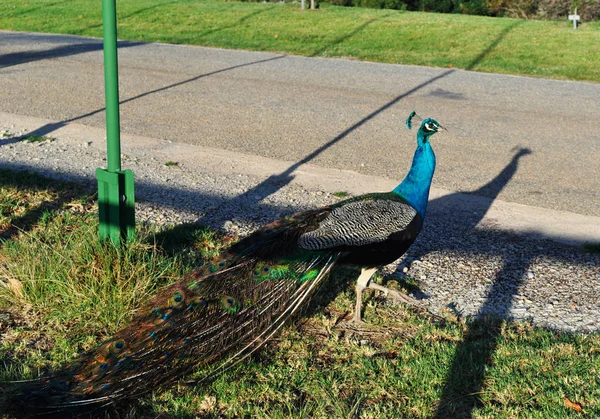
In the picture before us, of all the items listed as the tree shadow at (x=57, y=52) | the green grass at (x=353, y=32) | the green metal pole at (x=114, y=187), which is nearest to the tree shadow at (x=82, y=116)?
the green grass at (x=353, y=32)

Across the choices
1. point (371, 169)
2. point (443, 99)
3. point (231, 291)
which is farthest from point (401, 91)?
point (231, 291)

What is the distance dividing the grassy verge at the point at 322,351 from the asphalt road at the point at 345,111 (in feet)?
9.49

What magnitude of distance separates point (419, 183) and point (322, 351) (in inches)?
44.0

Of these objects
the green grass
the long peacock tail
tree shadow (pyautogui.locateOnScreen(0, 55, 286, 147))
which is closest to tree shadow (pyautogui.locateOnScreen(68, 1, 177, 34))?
the green grass

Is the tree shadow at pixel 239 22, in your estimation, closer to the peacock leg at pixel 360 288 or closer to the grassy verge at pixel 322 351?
the grassy verge at pixel 322 351

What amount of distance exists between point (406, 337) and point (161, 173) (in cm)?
363

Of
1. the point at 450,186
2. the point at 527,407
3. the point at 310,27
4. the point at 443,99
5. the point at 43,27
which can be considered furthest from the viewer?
the point at 43,27

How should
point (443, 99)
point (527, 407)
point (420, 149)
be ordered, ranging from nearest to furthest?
point (527, 407)
point (420, 149)
point (443, 99)

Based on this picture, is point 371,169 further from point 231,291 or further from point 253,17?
point 253,17

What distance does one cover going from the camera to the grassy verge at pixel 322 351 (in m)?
3.46

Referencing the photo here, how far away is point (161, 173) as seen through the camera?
7055mm

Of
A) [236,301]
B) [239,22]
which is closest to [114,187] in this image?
[236,301]

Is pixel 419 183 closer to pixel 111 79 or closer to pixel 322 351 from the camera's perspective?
pixel 322 351

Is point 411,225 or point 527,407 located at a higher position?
point 411,225
